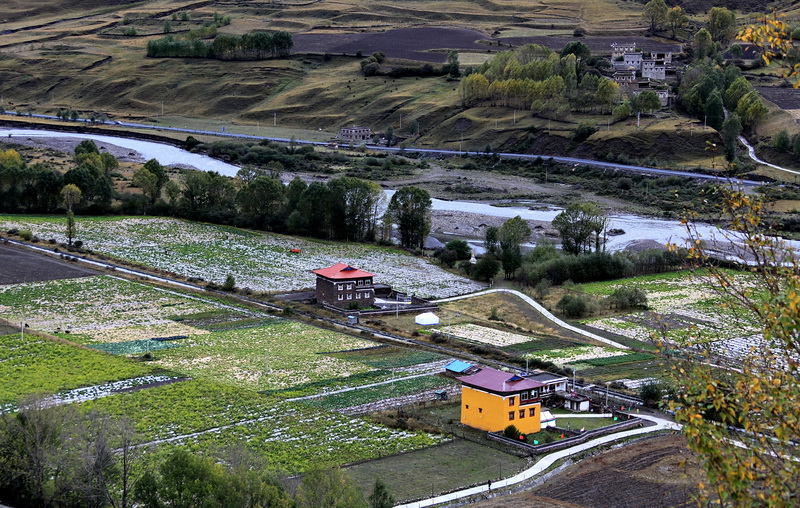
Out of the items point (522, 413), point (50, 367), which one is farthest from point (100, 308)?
point (522, 413)

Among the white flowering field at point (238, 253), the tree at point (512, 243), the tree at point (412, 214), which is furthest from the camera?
the tree at point (412, 214)

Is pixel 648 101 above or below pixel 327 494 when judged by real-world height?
above

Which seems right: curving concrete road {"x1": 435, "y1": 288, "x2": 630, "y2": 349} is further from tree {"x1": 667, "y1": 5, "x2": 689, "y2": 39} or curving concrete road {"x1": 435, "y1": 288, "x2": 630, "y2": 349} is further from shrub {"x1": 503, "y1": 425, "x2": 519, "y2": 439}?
tree {"x1": 667, "y1": 5, "x2": 689, "y2": 39}

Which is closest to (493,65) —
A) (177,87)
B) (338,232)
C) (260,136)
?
(260,136)

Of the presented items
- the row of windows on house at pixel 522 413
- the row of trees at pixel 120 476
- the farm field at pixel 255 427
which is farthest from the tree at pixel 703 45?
the row of trees at pixel 120 476

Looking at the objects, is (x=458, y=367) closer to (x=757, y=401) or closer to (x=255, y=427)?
(x=255, y=427)

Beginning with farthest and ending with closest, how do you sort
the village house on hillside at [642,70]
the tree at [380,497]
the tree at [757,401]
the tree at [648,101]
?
the village house on hillside at [642,70] → the tree at [648,101] → the tree at [380,497] → the tree at [757,401]

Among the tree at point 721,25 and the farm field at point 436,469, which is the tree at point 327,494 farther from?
the tree at point 721,25
